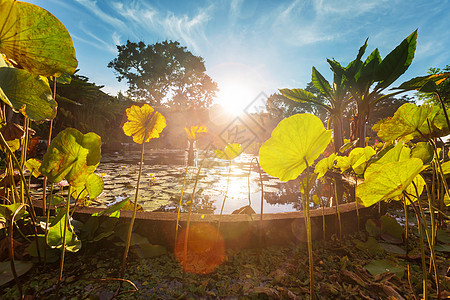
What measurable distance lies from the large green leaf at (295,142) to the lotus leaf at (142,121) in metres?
0.39

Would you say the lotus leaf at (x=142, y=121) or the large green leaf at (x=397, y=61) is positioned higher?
the large green leaf at (x=397, y=61)

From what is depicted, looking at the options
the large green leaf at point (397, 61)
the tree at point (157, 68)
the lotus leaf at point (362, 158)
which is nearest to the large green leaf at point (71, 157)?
the lotus leaf at point (362, 158)

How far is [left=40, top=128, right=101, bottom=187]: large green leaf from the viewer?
0.45 metres

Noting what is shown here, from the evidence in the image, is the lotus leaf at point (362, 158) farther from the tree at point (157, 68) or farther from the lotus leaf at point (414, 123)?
the tree at point (157, 68)

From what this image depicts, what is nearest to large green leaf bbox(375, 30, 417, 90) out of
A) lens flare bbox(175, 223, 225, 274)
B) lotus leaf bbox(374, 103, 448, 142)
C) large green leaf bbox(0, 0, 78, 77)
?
lotus leaf bbox(374, 103, 448, 142)

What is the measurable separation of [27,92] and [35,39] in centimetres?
12

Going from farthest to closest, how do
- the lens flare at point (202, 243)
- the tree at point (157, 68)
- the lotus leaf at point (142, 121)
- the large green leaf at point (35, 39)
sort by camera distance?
the tree at point (157, 68) → the lens flare at point (202, 243) → the lotus leaf at point (142, 121) → the large green leaf at point (35, 39)

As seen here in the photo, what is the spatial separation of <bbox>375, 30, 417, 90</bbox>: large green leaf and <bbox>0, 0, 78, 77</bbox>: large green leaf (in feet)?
11.7

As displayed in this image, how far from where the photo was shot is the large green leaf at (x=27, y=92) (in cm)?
41

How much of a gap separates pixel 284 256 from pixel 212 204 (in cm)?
83

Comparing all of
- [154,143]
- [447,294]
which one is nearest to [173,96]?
[154,143]

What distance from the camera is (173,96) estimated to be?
57.0 ft

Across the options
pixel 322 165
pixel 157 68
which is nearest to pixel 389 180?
pixel 322 165

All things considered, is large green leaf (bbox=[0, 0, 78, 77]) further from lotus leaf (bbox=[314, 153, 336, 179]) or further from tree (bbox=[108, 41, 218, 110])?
tree (bbox=[108, 41, 218, 110])
